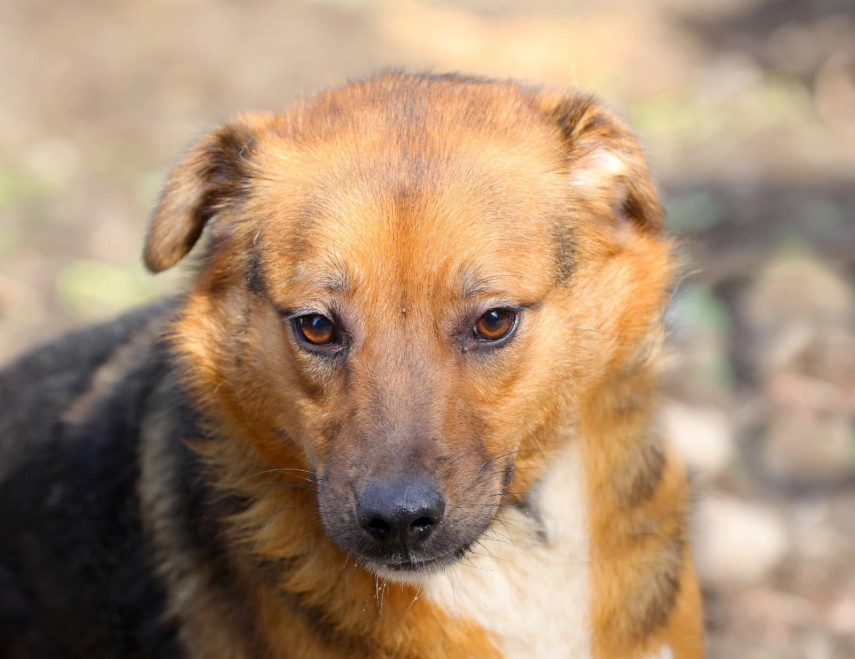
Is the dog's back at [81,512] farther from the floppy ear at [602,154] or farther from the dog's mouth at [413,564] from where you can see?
the floppy ear at [602,154]

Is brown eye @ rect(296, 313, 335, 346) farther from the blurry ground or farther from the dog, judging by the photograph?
the blurry ground

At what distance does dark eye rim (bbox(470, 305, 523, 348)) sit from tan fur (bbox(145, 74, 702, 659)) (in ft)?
0.08

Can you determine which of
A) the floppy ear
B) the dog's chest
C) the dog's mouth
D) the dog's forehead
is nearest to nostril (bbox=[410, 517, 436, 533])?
the dog's mouth

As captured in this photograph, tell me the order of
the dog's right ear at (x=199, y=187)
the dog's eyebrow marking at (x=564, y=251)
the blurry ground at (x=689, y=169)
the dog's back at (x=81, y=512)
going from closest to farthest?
1. the dog's eyebrow marking at (x=564, y=251)
2. the dog's right ear at (x=199, y=187)
3. the dog's back at (x=81, y=512)
4. the blurry ground at (x=689, y=169)

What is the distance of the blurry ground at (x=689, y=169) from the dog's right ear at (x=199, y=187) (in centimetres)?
60

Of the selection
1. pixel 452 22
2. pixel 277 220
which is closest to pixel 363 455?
pixel 277 220

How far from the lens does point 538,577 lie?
3482 mm

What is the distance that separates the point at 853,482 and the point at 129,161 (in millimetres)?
6127

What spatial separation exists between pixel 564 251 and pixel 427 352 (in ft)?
1.88

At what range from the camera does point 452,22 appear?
11.3m

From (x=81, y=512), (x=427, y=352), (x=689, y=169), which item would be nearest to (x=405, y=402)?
(x=427, y=352)

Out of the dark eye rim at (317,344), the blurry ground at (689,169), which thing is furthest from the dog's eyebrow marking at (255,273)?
the blurry ground at (689,169)

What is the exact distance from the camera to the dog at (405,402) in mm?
3094

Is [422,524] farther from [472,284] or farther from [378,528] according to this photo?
[472,284]
